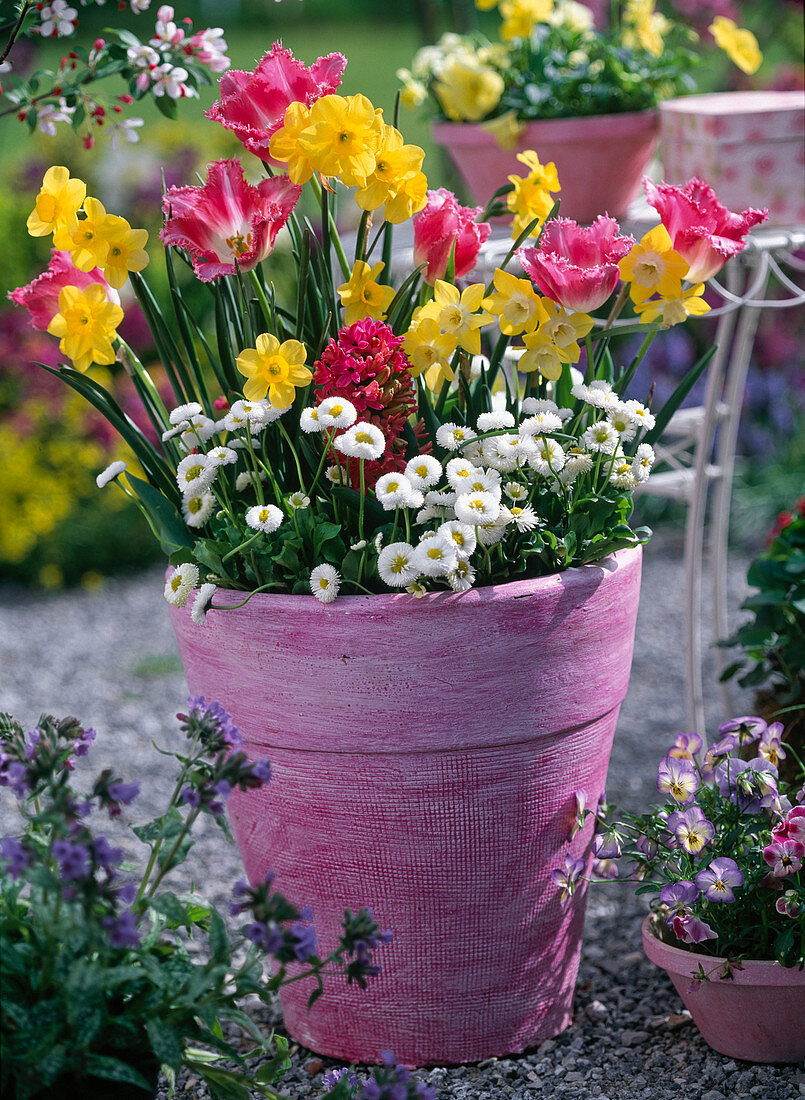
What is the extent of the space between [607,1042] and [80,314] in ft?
3.58

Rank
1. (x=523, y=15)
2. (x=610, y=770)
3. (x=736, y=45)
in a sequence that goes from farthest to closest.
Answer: (x=610, y=770)
(x=523, y=15)
(x=736, y=45)

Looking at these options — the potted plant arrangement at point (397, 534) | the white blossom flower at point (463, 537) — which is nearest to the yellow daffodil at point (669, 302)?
the potted plant arrangement at point (397, 534)

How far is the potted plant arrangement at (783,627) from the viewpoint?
1.73 meters

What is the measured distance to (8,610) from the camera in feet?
11.4

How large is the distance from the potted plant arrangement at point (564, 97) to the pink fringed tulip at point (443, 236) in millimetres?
626

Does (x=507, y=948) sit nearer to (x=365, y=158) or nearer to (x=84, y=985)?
(x=84, y=985)

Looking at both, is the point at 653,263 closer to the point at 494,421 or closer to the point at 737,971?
the point at 494,421

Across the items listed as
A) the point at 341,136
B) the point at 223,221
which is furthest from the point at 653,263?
the point at 223,221

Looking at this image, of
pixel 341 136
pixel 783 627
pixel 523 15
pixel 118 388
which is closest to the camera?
pixel 341 136

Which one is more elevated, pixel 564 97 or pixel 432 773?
pixel 564 97

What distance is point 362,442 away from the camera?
116 centimetres

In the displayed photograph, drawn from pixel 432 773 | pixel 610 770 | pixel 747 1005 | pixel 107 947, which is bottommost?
pixel 610 770

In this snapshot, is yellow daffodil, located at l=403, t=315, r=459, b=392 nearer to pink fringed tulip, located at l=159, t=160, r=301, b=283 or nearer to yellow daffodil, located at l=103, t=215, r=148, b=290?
pink fringed tulip, located at l=159, t=160, r=301, b=283

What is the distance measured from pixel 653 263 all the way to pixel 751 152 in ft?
2.15
